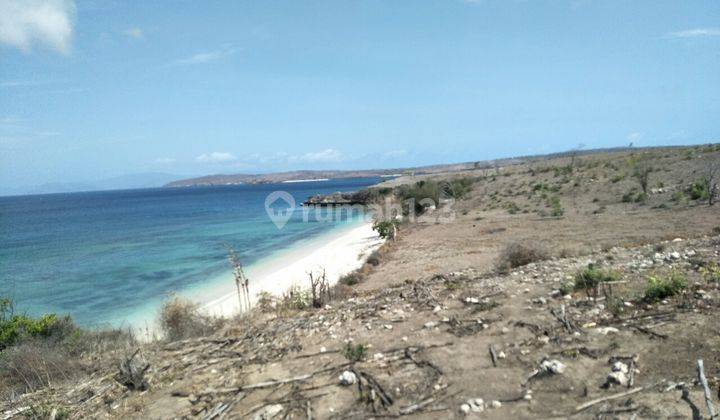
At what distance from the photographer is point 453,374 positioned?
209 inches

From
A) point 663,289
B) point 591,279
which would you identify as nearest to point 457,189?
point 591,279

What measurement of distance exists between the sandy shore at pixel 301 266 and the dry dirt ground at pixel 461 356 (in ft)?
19.3

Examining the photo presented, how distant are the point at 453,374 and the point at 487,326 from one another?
1586mm

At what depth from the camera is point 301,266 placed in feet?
70.6

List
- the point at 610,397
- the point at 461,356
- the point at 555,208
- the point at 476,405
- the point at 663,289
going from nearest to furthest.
Answer: 1. the point at 610,397
2. the point at 476,405
3. the point at 461,356
4. the point at 663,289
5. the point at 555,208

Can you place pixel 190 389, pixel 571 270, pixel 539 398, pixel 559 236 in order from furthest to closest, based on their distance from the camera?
pixel 559 236 < pixel 571 270 < pixel 190 389 < pixel 539 398

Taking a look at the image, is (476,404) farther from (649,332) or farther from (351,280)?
(351,280)

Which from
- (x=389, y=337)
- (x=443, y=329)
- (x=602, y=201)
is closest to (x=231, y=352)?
(x=389, y=337)

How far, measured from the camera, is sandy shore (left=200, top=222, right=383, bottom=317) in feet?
52.7

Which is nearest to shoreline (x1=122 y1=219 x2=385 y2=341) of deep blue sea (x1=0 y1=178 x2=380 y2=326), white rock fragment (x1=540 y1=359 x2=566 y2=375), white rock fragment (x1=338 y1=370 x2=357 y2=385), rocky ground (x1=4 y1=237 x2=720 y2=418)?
deep blue sea (x1=0 y1=178 x2=380 y2=326)

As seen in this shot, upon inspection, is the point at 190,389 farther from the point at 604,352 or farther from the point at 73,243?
the point at 73,243

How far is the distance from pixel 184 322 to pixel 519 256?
28.9 ft

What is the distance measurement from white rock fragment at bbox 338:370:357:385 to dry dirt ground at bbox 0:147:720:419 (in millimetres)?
22

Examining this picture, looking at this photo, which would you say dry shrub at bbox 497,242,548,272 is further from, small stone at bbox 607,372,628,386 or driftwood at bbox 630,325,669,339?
small stone at bbox 607,372,628,386
